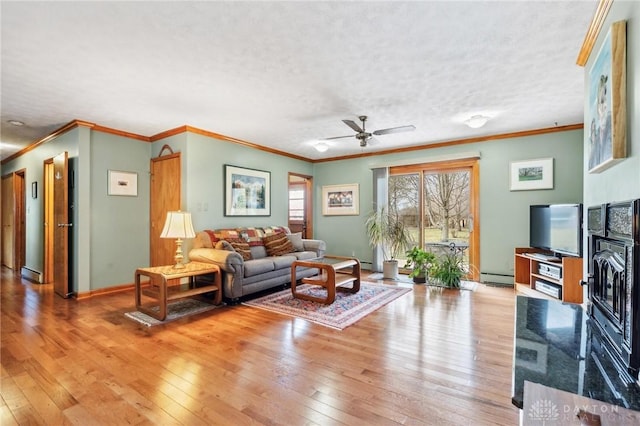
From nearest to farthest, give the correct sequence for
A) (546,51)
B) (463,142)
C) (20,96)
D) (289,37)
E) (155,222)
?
(289,37) < (546,51) < (20,96) < (155,222) < (463,142)

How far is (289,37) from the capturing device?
224cm

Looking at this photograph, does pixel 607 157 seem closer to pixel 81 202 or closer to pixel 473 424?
pixel 473 424

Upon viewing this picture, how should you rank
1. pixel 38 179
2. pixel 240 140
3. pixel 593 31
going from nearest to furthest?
1. pixel 593 31
2. pixel 240 140
3. pixel 38 179

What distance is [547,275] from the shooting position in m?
4.05

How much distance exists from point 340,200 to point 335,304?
3.26m

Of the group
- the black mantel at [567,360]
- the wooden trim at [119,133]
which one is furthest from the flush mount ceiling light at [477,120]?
the wooden trim at [119,133]

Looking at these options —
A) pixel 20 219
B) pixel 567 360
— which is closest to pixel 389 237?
pixel 567 360

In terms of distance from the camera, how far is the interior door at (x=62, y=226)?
4.22m

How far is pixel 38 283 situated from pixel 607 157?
7390mm

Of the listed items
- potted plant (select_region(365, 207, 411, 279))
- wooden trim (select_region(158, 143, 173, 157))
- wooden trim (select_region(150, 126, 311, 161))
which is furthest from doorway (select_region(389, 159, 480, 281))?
wooden trim (select_region(158, 143, 173, 157))

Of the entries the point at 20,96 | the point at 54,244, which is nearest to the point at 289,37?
the point at 20,96

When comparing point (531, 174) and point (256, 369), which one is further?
point (531, 174)

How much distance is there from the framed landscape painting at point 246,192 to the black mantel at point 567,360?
14.2 ft

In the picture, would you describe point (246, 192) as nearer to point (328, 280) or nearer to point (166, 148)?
point (166, 148)
